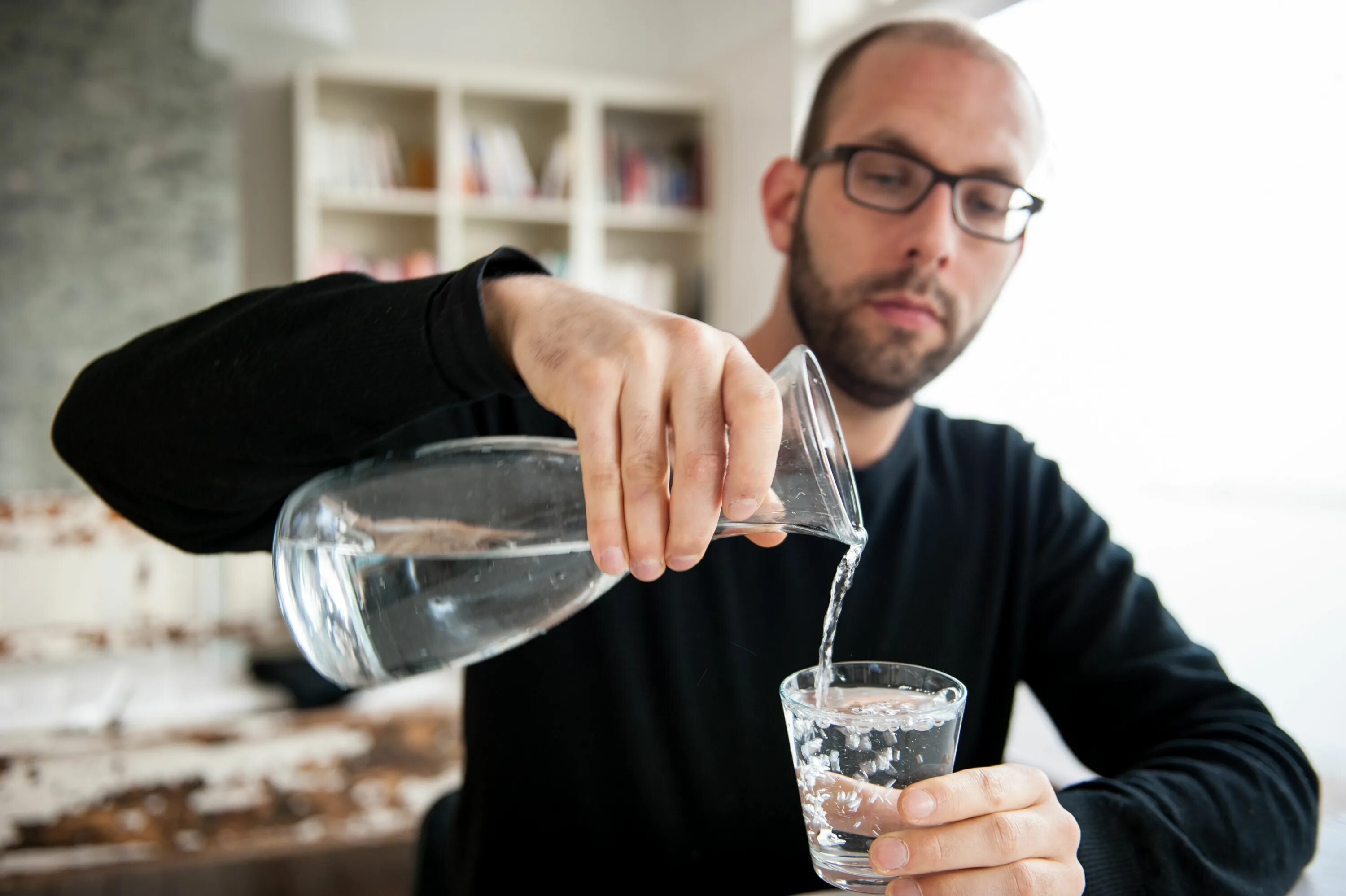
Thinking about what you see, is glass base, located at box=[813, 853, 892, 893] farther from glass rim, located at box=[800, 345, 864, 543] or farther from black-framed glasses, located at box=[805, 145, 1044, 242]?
black-framed glasses, located at box=[805, 145, 1044, 242]

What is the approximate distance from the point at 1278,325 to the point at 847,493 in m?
1.48

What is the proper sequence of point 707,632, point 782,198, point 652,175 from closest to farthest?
point 707,632
point 782,198
point 652,175

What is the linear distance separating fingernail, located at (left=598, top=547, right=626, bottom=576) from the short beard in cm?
56

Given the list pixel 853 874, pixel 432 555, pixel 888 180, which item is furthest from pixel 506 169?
pixel 853 874

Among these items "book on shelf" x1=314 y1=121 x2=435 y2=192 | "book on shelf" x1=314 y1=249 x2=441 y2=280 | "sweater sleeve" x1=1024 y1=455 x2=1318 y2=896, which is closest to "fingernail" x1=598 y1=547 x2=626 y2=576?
"sweater sleeve" x1=1024 y1=455 x2=1318 y2=896

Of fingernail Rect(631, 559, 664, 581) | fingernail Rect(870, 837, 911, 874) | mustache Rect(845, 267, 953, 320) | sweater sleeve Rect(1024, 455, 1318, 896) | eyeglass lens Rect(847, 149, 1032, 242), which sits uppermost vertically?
eyeglass lens Rect(847, 149, 1032, 242)

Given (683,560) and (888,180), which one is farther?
(888,180)

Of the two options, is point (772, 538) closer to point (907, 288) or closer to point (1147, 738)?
point (907, 288)

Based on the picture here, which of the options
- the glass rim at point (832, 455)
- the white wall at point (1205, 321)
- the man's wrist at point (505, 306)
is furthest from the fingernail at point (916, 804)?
the white wall at point (1205, 321)

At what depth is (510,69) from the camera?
3646 mm

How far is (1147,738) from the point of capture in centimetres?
97

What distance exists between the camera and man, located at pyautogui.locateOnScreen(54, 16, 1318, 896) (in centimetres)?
57

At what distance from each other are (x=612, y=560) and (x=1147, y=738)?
2.29 feet

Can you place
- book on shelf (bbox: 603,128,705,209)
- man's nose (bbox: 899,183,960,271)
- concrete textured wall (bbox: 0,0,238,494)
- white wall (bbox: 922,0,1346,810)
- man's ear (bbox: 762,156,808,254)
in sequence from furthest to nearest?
1. book on shelf (bbox: 603,128,705,209)
2. concrete textured wall (bbox: 0,0,238,494)
3. white wall (bbox: 922,0,1346,810)
4. man's ear (bbox: 762,156,808,254)
5. man's nose (bbox: 899,183,960,271)
